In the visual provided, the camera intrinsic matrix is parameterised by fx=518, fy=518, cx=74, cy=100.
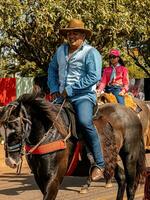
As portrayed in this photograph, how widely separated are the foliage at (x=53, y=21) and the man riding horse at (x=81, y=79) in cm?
994

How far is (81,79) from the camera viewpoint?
6379mm

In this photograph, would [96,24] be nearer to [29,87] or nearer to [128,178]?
[29,87]

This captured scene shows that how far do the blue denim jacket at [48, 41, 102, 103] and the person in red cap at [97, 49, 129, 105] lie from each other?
3369mm

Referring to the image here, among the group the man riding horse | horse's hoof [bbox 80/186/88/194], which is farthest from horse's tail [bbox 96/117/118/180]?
horse's hoof [bbox 80/186/88/194]

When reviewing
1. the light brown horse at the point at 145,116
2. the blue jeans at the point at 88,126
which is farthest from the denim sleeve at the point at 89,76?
the light brown horse at the point at 145,116

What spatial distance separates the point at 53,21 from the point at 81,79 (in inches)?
427

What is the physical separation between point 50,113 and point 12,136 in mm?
553

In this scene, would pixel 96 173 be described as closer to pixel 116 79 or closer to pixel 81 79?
pixel 81 79

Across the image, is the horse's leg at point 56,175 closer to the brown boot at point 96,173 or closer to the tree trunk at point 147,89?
the brown boot at point 96,173

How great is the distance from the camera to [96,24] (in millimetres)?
17828

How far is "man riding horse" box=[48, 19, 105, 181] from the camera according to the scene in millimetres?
6320

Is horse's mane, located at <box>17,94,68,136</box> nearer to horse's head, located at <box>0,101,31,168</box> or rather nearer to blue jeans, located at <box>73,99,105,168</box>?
horse's head, located at <box>0,101,31,168</box>

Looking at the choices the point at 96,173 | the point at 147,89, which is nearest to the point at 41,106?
the point at 96,173

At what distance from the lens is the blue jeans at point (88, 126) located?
20.7 feet
